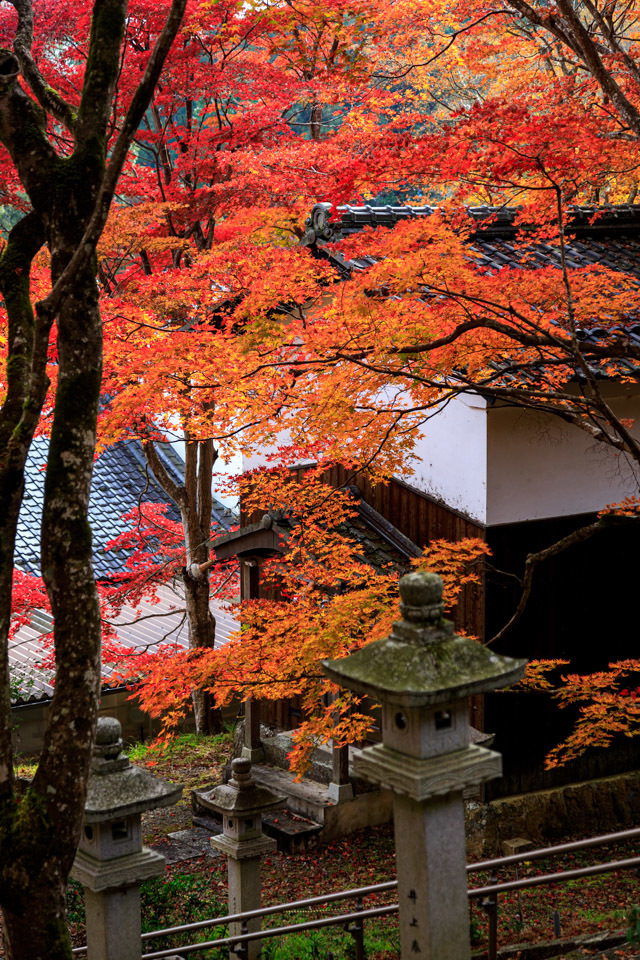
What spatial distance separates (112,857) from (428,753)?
2.98m

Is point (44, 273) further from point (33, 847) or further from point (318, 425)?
point (33, 847)

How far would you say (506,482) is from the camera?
1209cm

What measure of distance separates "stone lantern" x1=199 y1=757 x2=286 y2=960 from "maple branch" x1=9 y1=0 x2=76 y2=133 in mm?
5925

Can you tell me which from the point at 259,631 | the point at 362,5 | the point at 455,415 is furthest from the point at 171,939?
the point at 362,5

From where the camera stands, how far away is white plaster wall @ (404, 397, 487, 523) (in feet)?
39.3

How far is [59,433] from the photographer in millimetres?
5496

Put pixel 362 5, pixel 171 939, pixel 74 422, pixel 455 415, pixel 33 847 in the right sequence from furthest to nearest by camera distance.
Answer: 1. pixel 362 5
2. pixel 455 415
3. pixel 171 939
4. pixel 74 422
5. pixel 33 847

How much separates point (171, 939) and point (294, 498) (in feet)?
20.2

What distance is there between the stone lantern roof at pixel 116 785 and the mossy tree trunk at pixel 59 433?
0.98 metres

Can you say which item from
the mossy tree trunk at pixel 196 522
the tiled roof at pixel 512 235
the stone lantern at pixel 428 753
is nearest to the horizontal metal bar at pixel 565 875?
the stone lantern at pixel 428 753

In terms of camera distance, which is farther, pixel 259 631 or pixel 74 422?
pixel 259 631

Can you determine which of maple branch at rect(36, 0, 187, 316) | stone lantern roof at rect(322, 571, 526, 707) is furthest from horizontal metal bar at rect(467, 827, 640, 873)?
maple branch at rect(36, 0, 187, 316)

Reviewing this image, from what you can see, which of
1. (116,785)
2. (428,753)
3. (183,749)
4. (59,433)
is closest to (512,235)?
(59,433)

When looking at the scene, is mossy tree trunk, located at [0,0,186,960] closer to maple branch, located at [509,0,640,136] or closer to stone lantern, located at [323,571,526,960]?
stone lantern, located at [323,571,526,960]
